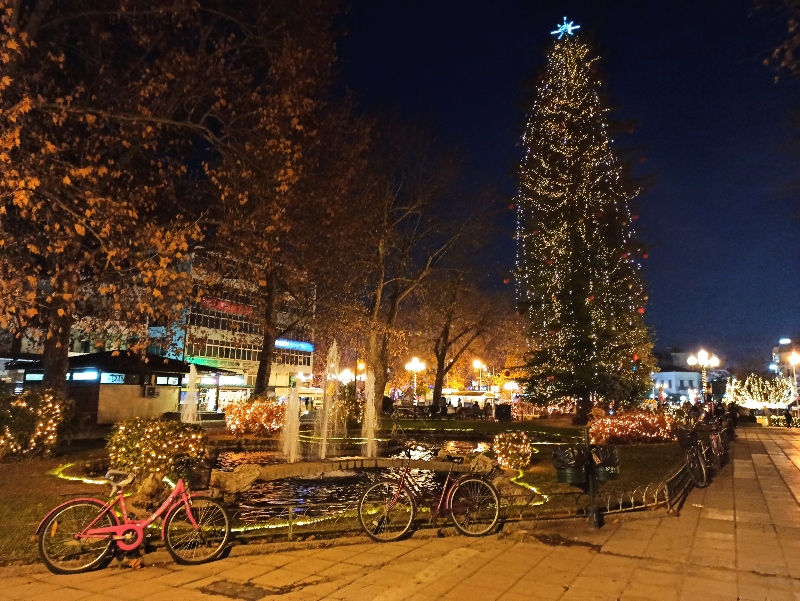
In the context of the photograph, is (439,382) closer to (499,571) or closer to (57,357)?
(57,357)

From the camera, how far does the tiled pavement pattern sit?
5.53 m

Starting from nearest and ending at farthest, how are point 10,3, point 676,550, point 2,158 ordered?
point 676,550 < point 2,158 < point 10,3

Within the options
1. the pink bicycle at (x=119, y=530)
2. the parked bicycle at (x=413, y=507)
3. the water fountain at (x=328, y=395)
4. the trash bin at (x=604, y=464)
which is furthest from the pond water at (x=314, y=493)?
the water fountain at (x=328, y=395)

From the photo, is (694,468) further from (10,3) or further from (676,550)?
(10,3)

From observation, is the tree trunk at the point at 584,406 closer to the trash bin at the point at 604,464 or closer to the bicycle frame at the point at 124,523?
the trash bin at the point at 604,464

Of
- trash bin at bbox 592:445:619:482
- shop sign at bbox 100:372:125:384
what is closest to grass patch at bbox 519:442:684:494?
trash bin at bbox 592:445:619:482

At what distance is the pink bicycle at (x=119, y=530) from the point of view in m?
6.08

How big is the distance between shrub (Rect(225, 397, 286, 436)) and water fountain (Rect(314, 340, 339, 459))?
5.35 feet

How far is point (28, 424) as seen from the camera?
44.7ft

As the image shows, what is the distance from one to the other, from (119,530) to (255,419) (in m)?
14.8

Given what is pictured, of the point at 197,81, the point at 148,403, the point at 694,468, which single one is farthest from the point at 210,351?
the point at 694,468

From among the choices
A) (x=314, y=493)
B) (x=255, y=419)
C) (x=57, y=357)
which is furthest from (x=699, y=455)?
(x=57, y=357)

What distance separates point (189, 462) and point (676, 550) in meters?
5.84

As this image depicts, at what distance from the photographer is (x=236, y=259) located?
16.3m
